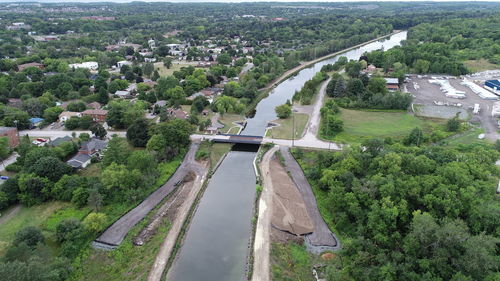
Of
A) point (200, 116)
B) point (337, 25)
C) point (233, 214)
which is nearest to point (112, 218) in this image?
point (233, 214)

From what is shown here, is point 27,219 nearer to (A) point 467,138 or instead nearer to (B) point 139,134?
(B) point 139,134

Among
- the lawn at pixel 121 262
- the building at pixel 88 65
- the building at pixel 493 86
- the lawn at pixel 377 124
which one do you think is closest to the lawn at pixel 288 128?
the lawn at pixel 377 124

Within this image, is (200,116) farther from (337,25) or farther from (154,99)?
(337,25)

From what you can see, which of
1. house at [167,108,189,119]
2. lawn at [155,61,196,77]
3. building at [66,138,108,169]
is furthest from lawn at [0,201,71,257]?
lawn at [155,61,196,77]

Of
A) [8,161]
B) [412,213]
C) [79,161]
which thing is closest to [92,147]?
[79,161]

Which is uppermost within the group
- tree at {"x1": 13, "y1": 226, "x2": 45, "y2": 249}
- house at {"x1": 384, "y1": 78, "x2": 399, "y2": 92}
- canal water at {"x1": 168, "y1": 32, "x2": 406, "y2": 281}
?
house at {"x1": 384, "y1": 78, "x2": 399, "y2": 92}

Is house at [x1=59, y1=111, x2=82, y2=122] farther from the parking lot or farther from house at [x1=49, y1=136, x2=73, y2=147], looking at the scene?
the parking lot
